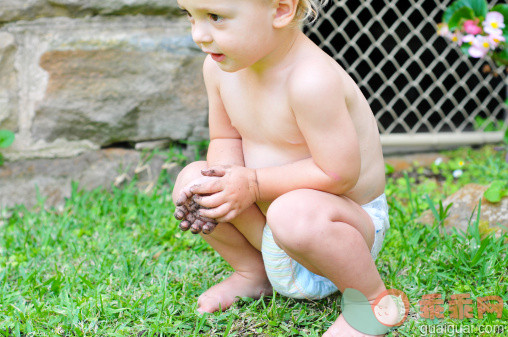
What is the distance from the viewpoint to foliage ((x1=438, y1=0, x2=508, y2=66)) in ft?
7.28

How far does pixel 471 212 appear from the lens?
5.93 feet

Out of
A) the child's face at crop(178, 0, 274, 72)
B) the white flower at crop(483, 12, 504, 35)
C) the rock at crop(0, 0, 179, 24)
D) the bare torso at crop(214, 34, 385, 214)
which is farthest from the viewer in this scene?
the white flower at crop(483, 12, 504, 35)

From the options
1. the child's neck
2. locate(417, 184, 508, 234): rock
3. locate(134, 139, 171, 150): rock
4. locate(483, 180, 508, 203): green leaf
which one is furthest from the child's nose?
locate(134, 139, 171, 150): rock

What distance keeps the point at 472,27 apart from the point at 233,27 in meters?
1.44

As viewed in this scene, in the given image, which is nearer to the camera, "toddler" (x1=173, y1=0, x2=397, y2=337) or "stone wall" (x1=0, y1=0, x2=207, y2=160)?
"toddler" (x1=173, y1=0, x2=397, y2=337)

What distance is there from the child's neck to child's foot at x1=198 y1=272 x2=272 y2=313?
55 cm

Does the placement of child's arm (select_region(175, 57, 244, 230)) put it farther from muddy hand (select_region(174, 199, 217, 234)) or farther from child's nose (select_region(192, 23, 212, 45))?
child's nose (select_region(192, 23, 212, 45))

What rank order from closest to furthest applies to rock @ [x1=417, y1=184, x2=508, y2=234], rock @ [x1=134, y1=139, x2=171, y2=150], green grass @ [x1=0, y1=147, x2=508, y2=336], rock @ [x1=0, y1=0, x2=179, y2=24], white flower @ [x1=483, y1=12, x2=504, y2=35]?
1. green grass @ [x1=0, y1=147, x2=508, y2=336]
2. rock @ [x1=417, y1=184, x2=508, y2=234]
3. rock @ [x1=0, y1=0, x2=179, y2=24]
4. white flower @ [x1=483, y1=12, x2=504, y2=35]
5. rock @ [x1=134, y1=139, x2=171, y2=150]

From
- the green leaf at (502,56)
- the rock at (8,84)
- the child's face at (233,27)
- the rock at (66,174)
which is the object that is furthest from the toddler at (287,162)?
the green leaf at (502,56)

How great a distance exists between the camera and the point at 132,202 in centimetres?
221

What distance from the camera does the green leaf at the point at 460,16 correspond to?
2268 mm

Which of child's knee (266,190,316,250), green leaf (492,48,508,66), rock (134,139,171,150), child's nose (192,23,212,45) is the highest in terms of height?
child's nose (192,23,212,45)

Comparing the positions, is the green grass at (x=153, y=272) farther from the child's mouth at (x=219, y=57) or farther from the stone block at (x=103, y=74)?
the child's mouth at (x=219, y=57)

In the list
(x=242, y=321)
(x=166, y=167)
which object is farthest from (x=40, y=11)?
(x=242, y=321)
